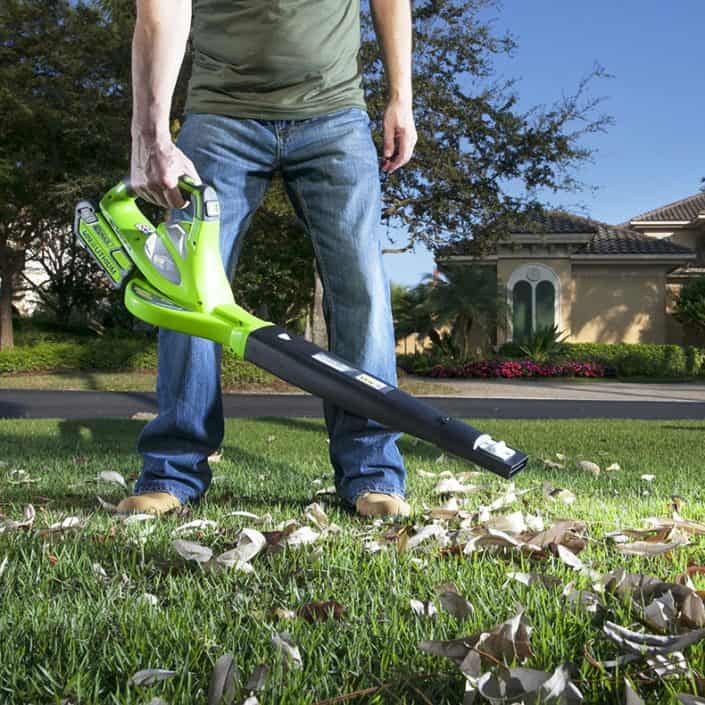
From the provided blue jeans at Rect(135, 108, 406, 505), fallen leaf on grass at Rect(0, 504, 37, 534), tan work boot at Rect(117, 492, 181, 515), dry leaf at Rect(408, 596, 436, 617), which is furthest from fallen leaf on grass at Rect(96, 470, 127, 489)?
dry leaf at Rect(408, 596, 436, 617)

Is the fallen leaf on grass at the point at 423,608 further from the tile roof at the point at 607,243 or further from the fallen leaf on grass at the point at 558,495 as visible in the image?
the tile roof at the point at 607,243

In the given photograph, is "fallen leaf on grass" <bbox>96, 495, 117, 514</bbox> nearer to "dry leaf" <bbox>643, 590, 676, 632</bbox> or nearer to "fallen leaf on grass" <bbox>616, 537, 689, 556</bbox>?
"fallen leaf on grass" <bbox>616, 537, 689, 556</bbox>

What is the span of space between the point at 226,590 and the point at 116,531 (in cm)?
69

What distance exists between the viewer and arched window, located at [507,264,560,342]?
28453 mm

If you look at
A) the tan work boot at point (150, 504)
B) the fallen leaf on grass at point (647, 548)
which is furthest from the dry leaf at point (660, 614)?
the tan work boot at point (150, 504)

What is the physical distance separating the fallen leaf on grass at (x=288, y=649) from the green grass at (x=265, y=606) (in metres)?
0.02

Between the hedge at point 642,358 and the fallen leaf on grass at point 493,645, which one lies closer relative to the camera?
the fallen leaf on grass at point 493,645

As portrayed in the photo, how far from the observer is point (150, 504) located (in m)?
2.77

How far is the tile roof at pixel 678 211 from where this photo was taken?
117 ft

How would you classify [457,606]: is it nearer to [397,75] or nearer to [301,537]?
[301,537]

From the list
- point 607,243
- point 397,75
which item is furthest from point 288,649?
point 607,243

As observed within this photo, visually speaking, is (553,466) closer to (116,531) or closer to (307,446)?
(307,446)

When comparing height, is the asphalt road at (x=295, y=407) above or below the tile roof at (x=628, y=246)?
below

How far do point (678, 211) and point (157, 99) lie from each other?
123 feet
